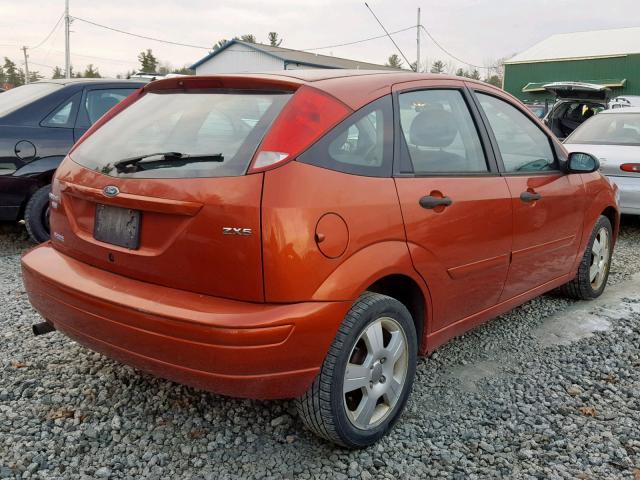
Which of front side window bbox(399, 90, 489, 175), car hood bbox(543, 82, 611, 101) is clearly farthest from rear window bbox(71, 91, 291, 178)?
car hood bbox(543, 82, 611, 101)

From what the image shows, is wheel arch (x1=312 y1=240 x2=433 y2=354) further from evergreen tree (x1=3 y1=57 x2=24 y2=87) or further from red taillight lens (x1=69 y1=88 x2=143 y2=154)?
evergreen tree (x1=3 y1=57 x2=24 y2=87)

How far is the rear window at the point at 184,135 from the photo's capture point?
242 cm

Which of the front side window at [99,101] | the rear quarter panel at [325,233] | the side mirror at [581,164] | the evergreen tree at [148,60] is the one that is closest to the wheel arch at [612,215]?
the side mirror at [581,164]

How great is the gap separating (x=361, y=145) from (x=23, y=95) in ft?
15.2

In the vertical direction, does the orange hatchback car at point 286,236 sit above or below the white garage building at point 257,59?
below

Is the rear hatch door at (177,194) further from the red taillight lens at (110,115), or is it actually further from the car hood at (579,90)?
the car hood at (579,90)

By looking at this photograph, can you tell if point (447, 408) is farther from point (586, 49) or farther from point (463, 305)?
point (586, 49)

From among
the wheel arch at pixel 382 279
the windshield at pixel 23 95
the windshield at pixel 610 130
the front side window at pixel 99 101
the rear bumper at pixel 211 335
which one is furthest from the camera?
the windshield at pixel 610 130

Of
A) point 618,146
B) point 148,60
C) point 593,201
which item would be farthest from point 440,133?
point 148,60

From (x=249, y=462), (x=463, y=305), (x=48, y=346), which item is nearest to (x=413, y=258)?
(x=463, y=305)

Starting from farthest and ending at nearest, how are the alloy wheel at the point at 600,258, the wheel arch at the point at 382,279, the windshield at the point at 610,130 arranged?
the windshield at the point at 610,130
the alloy wheel at the point at 600,258
the wheel arch at the point at 382,279

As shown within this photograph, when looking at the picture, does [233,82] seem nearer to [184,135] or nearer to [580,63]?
[184,135]

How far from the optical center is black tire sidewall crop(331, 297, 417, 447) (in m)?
2.46

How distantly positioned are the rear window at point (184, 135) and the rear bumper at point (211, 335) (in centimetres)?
50
